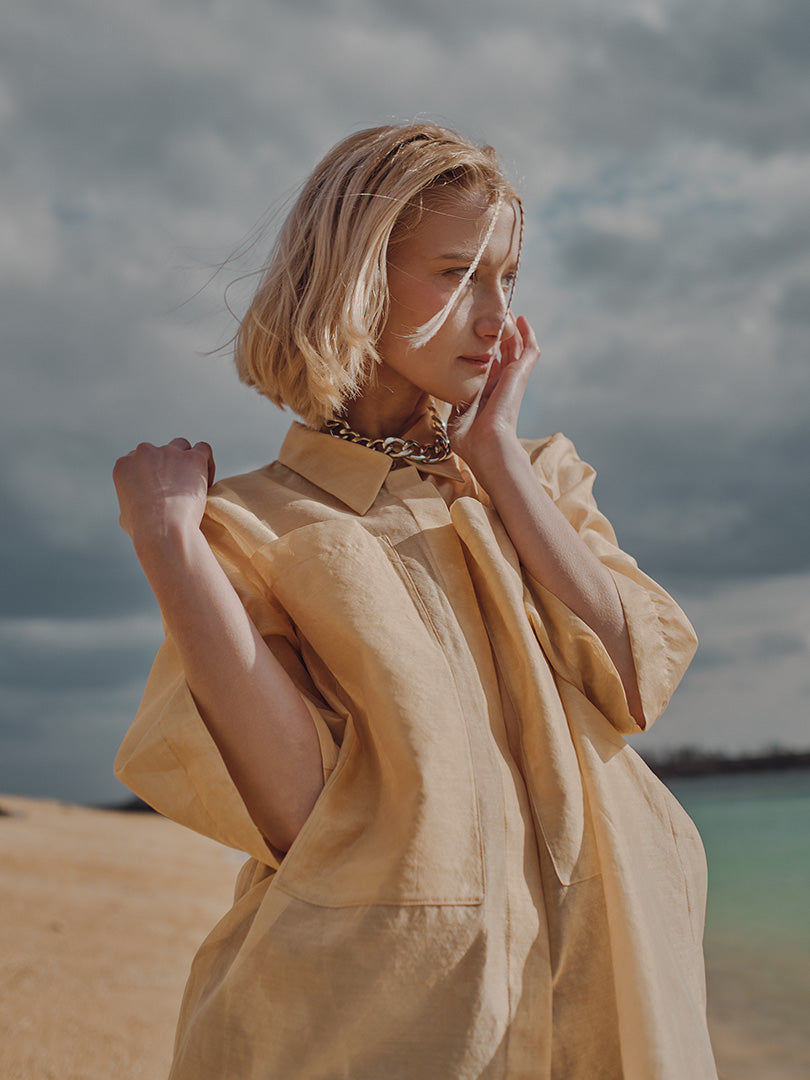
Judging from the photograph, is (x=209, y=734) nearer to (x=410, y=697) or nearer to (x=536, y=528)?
(x=410, y=697)

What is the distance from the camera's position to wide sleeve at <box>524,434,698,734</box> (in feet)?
4.99

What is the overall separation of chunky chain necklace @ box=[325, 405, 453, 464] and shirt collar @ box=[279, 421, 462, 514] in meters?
0.01

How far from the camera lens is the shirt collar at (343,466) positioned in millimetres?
1635

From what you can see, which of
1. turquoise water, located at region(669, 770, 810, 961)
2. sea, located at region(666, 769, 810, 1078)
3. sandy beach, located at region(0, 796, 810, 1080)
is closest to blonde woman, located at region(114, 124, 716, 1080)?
sandy beach, located at region(0, 796, 810, 1080)

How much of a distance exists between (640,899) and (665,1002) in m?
0.13

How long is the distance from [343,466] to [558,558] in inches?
16.6

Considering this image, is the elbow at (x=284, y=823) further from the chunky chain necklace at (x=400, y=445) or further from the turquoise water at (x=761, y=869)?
the turquoise water at (x=761, y=869)

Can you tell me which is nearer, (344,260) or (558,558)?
(558,558)

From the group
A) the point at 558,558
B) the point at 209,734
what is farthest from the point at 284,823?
the point at 558,558

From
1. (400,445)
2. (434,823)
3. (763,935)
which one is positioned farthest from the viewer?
(763,935)

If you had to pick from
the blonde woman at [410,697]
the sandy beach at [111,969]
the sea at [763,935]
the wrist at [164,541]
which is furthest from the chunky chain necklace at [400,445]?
the sea at [763,935]

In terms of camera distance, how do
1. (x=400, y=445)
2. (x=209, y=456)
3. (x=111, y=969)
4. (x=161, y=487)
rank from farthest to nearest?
(x=111, y=969) < (x=400, y=445) < (x=209, y=456) < (x=161, y=487)

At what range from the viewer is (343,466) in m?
1.69

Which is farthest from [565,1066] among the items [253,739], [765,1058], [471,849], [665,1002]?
[765,1058]
